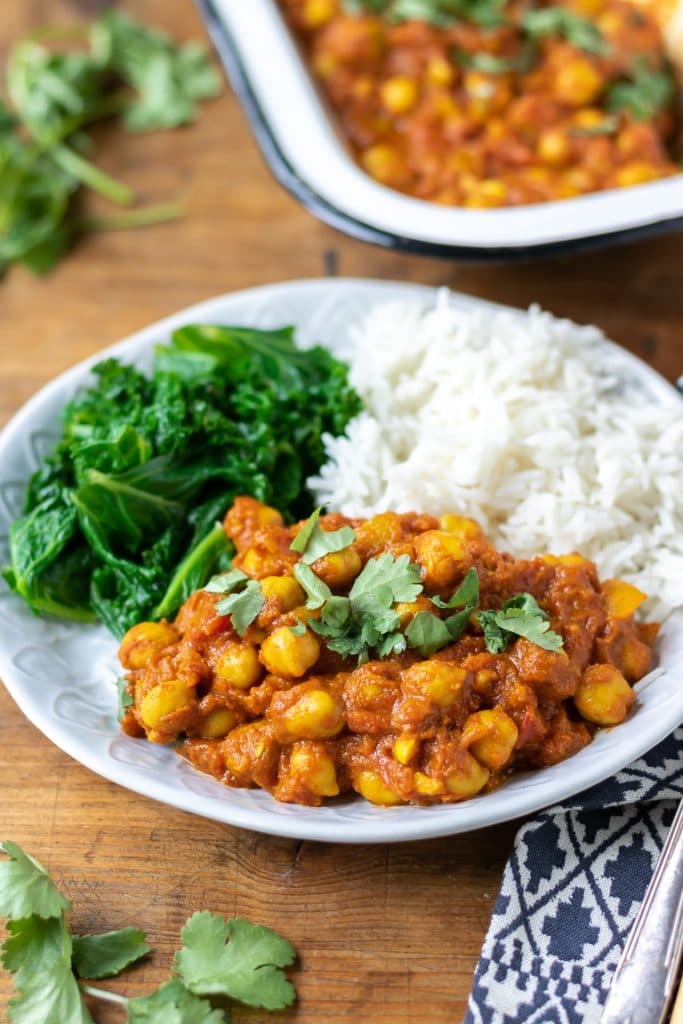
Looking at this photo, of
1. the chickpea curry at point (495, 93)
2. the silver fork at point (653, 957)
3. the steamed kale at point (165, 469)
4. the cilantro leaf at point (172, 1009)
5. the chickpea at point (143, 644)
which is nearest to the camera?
the silver fork at point (653, 957)

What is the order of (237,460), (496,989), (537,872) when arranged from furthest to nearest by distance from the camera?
(237,460) < (537,872) < (496,989)

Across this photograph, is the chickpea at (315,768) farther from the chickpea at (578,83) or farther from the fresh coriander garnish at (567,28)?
the fresh coriander garnish at (567,28)

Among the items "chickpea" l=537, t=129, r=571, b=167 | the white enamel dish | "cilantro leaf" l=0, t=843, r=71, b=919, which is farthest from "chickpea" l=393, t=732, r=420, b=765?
"chickpea" l=537, t=129, r=571, b=167

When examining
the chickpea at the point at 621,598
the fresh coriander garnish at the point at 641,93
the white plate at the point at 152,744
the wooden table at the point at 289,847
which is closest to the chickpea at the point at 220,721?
the white plate at the point at 152,744

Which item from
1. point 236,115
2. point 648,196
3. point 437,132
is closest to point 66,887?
point 648,196

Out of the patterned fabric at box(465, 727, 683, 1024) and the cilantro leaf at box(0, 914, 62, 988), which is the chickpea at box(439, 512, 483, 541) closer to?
the patterned fabric at box(465, 727, 683, 1024)

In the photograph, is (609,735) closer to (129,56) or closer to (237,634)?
(237,634)
